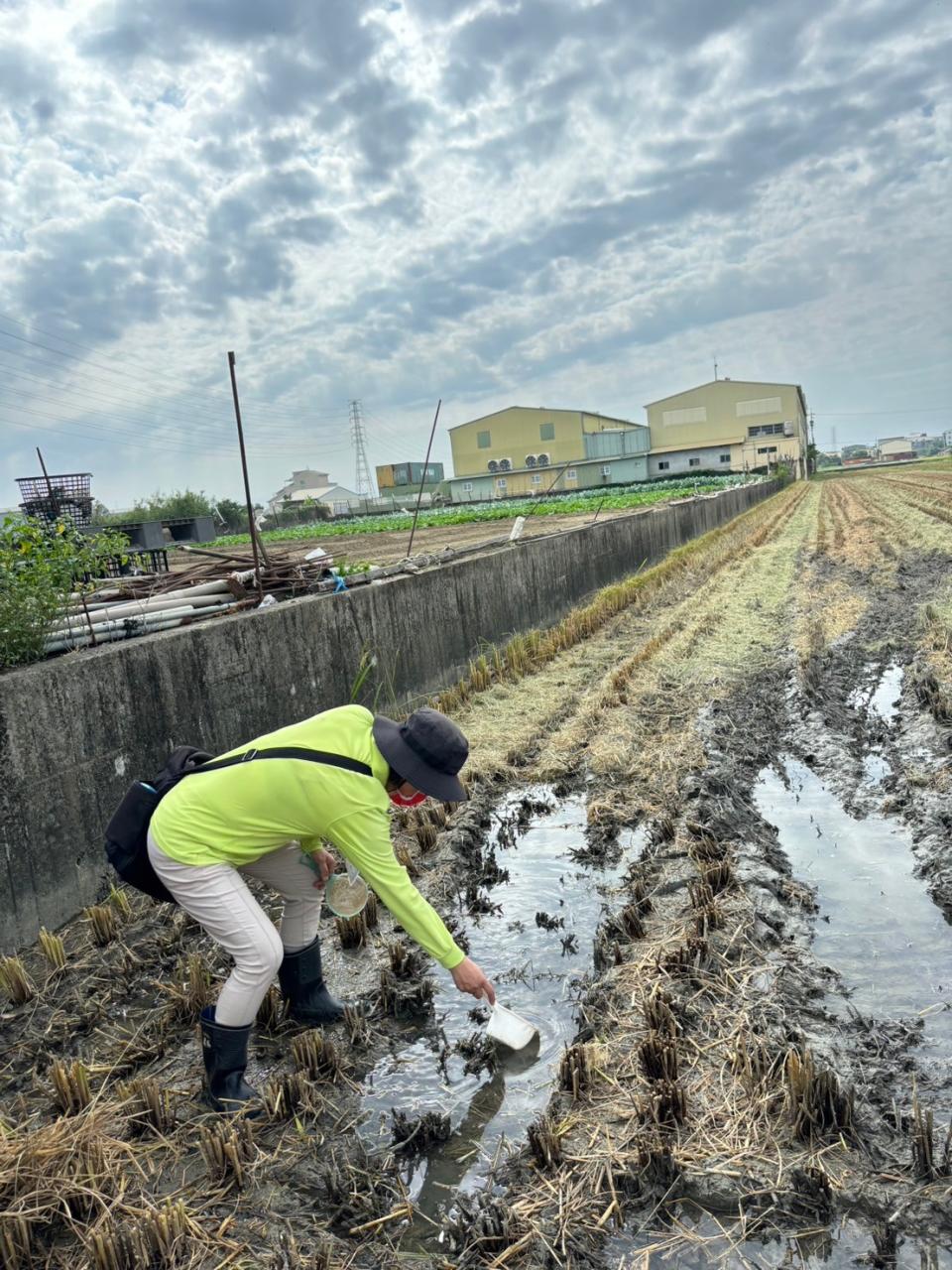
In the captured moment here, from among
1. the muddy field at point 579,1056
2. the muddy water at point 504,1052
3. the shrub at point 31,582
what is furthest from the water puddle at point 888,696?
the shrub at point 31,582

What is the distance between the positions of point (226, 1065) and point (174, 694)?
298 cm

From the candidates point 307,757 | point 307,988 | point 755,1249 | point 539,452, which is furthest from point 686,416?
point 755,1249

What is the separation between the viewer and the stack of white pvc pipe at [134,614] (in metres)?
5.51

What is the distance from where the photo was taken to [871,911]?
4359mm

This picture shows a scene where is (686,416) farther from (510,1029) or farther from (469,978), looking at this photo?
(469,978)

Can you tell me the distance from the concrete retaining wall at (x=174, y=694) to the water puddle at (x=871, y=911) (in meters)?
3.58

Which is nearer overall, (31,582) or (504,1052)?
(504,1052)

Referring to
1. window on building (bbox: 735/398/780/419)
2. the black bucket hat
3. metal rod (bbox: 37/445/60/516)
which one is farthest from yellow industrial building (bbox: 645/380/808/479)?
the black bucket hat

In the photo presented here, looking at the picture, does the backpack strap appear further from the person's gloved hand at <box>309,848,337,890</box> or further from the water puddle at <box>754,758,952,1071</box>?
the water puddle at <box>754,758,952,1071</box>

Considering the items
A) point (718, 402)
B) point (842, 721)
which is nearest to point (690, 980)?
point (842, 721)

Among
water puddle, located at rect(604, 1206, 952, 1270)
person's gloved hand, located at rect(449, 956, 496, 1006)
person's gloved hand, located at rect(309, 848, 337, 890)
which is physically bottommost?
water puddle, located at rect(604, 1206, 952, 1270)

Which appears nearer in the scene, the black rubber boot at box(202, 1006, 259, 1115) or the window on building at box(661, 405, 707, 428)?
the black rubber boot at box(202, 1006, 259, 1115)

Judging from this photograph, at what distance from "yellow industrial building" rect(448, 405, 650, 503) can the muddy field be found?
6301 cm

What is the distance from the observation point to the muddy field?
262 cm
